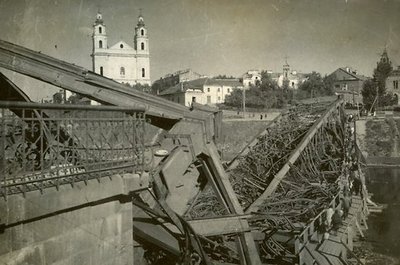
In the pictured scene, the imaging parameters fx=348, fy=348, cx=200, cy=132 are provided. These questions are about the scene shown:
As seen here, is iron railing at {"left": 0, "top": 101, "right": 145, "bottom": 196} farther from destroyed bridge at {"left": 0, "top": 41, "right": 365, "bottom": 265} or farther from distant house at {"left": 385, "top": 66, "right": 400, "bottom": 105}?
distant house at {"left": 385, "top": 66, "right": 400, "bottom": 105}

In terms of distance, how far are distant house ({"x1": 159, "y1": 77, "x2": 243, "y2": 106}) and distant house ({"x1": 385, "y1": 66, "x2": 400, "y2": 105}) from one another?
26.3m

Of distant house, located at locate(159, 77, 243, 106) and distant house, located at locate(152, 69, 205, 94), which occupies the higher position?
distant house, located at locate(152, 69, 205, 94)

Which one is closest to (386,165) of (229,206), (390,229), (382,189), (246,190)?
(382,189)

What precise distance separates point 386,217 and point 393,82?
28981mm

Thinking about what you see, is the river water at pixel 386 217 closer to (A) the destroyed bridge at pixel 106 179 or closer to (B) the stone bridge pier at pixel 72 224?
(A) the destroyed bridge at pixel 106 179

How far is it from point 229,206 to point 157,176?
169cm

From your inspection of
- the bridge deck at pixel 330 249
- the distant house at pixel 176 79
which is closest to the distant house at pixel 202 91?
the distant house at pixel 176 79

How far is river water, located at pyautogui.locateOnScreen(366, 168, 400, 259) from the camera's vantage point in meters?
16.5

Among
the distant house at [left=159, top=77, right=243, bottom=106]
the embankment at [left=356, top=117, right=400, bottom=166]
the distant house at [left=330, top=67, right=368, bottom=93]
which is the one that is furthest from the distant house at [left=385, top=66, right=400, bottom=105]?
the distant house at [left=159, top=77, right=243, bottom=106]

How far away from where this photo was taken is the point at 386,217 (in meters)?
20.3

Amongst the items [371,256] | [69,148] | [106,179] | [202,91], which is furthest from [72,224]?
[202,91]

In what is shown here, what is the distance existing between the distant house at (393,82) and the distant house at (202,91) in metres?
26.3

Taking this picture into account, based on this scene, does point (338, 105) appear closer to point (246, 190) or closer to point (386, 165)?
point (246, 190)

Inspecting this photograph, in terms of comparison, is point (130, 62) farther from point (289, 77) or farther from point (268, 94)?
point (289, 77)
